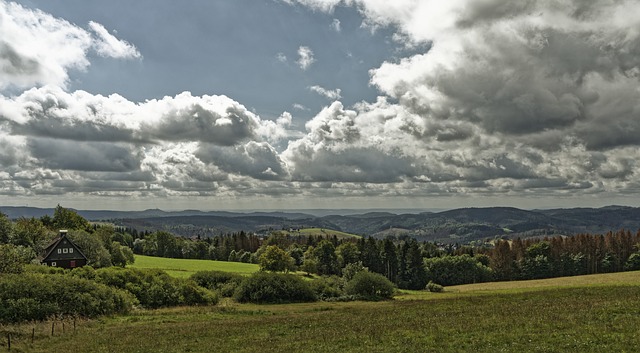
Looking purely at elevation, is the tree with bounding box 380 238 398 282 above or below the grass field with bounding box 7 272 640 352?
below

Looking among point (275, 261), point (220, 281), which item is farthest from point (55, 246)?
point (275, 261)

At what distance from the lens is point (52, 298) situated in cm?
4403

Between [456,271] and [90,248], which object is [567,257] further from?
[90,248]

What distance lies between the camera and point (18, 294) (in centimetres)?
4203

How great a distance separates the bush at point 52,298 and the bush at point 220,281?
72.9 feet

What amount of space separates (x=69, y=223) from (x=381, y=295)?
89746 millimetres

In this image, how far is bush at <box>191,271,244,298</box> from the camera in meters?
70.5

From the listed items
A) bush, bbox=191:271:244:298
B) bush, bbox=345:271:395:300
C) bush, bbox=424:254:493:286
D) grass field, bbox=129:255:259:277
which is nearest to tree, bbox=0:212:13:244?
grass field, bbox=129:255:259:277

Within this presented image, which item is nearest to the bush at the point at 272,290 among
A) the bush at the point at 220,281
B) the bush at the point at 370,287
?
the bush at the point at 220,281

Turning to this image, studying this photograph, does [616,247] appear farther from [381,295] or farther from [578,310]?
[578,310]

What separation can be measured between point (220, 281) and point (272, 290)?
47.7 ft

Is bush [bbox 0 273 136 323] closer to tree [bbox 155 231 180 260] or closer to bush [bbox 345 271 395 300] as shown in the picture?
bush [bbox 345 271 395 300]

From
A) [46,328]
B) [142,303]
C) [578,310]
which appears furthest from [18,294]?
[578,310]

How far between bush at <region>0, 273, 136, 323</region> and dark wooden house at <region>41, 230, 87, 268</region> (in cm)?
3978
